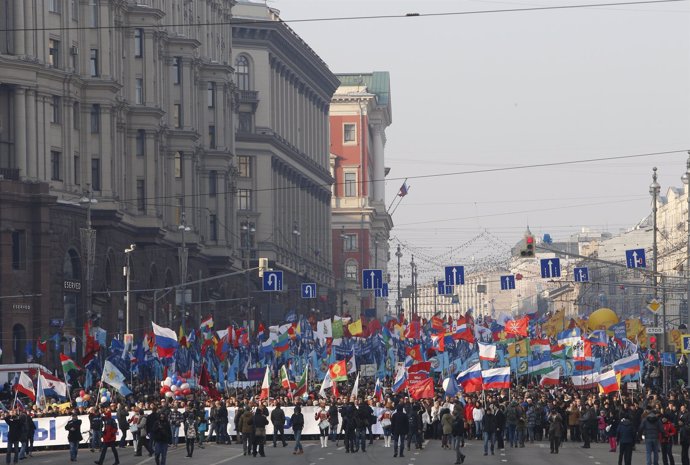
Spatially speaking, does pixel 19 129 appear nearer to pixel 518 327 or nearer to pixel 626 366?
pixel 518 327

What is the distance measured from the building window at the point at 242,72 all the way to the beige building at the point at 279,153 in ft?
0.25

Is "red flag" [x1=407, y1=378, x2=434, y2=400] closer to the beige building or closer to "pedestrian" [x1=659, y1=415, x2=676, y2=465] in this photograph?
"pedestrian" [x1=659, y1=415, x2=676, y2=465]

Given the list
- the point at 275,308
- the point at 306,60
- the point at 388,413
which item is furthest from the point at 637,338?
the point at 306,60

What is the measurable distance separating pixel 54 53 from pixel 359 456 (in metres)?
41.4

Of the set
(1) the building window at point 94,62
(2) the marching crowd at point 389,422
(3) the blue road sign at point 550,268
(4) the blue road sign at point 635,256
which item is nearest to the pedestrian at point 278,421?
(2) the marching crowd at point 389,422

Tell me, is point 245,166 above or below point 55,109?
above

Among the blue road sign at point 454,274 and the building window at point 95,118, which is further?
the blue road sign at point 454,274

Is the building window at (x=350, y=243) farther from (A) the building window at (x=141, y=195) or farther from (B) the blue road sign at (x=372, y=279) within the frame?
(A) the building window at (x=141, y=195)

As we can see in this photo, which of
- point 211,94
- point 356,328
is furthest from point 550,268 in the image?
point 211,94

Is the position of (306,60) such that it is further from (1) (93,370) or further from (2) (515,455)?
(2) (515,455)

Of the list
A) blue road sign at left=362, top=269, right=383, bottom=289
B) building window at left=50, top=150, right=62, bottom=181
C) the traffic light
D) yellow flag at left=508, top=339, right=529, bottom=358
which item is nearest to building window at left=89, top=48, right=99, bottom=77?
building window at left=50, top=150, right=62, bottom=181

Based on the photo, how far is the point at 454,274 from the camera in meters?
104

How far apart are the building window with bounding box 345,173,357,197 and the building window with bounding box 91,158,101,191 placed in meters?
112

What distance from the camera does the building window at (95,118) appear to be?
86562 millimetres
